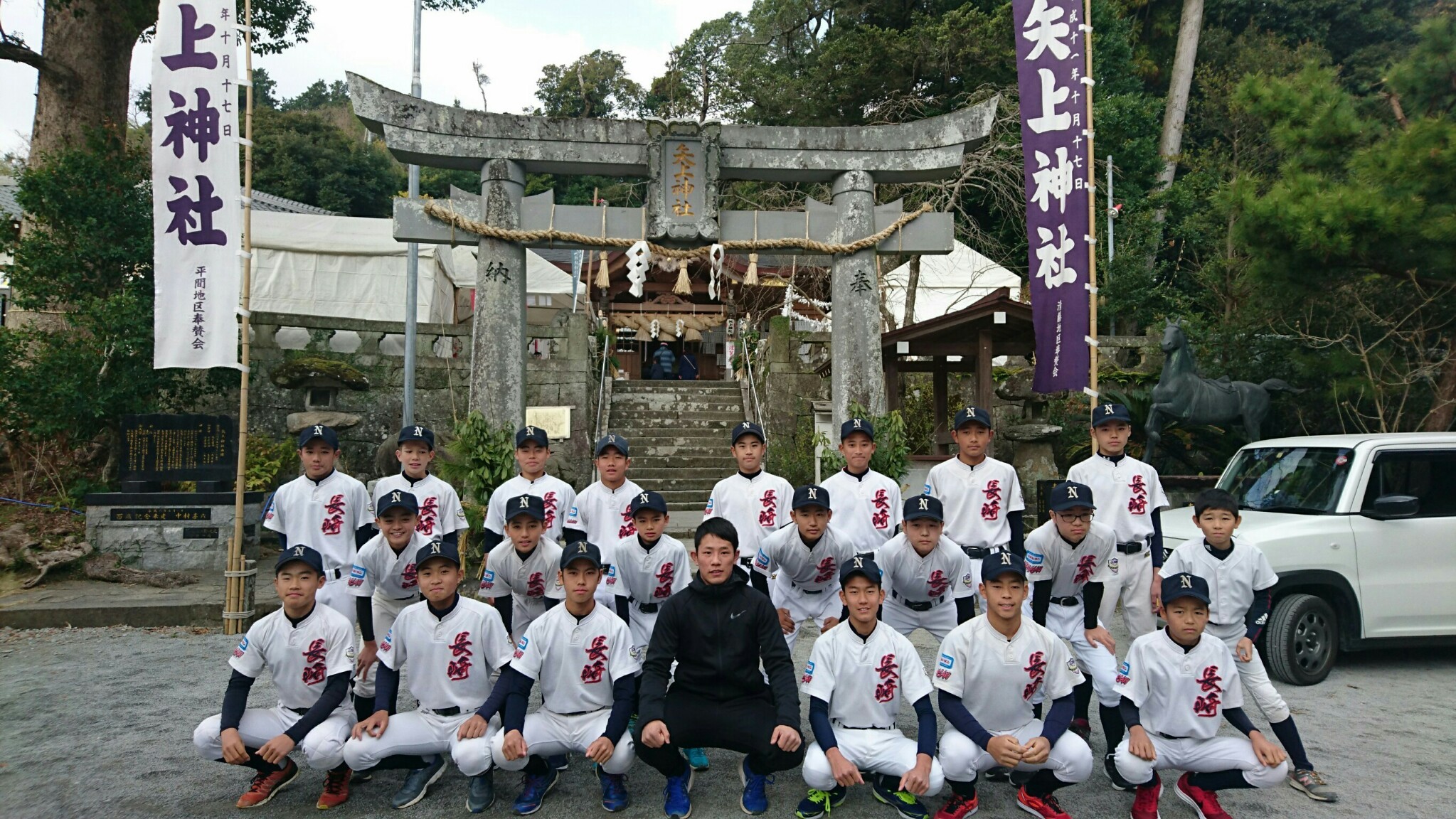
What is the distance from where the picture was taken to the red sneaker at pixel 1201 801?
13.1ft

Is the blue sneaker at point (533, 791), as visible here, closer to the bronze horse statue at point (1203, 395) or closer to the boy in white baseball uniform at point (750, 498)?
the boy in white baseball uniform at point (750, 498)

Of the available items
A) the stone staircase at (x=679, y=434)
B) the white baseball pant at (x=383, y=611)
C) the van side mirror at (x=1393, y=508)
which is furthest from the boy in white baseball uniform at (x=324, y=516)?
the van side mirror at (x=1393, y=508)

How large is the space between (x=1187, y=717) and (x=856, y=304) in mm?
6084

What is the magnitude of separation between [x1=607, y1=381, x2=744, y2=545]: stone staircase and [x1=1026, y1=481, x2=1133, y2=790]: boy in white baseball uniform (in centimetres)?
661

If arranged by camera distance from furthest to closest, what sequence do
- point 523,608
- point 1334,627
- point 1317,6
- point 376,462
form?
1. point 1317,6
2. point 376,462
3. point 1334,627
4. point 523,608

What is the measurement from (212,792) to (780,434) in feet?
34.9

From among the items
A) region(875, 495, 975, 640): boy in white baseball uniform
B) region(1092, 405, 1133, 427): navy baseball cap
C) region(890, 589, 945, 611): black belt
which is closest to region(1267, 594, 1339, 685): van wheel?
region(1092, 405, 1133, 427): navy baseball cap

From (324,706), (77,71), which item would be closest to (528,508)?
(324,706)

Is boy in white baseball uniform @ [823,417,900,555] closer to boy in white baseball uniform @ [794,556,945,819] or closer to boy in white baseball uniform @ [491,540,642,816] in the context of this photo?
boy in white baseball uniform @ [794,556,945,819]

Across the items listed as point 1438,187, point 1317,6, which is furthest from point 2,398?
point 1317,6

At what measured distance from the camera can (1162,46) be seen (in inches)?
1029

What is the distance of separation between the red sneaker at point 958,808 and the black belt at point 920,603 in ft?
4.45

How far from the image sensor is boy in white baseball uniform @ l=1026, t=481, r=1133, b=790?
192 inches

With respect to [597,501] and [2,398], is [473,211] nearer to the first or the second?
[597,501]
